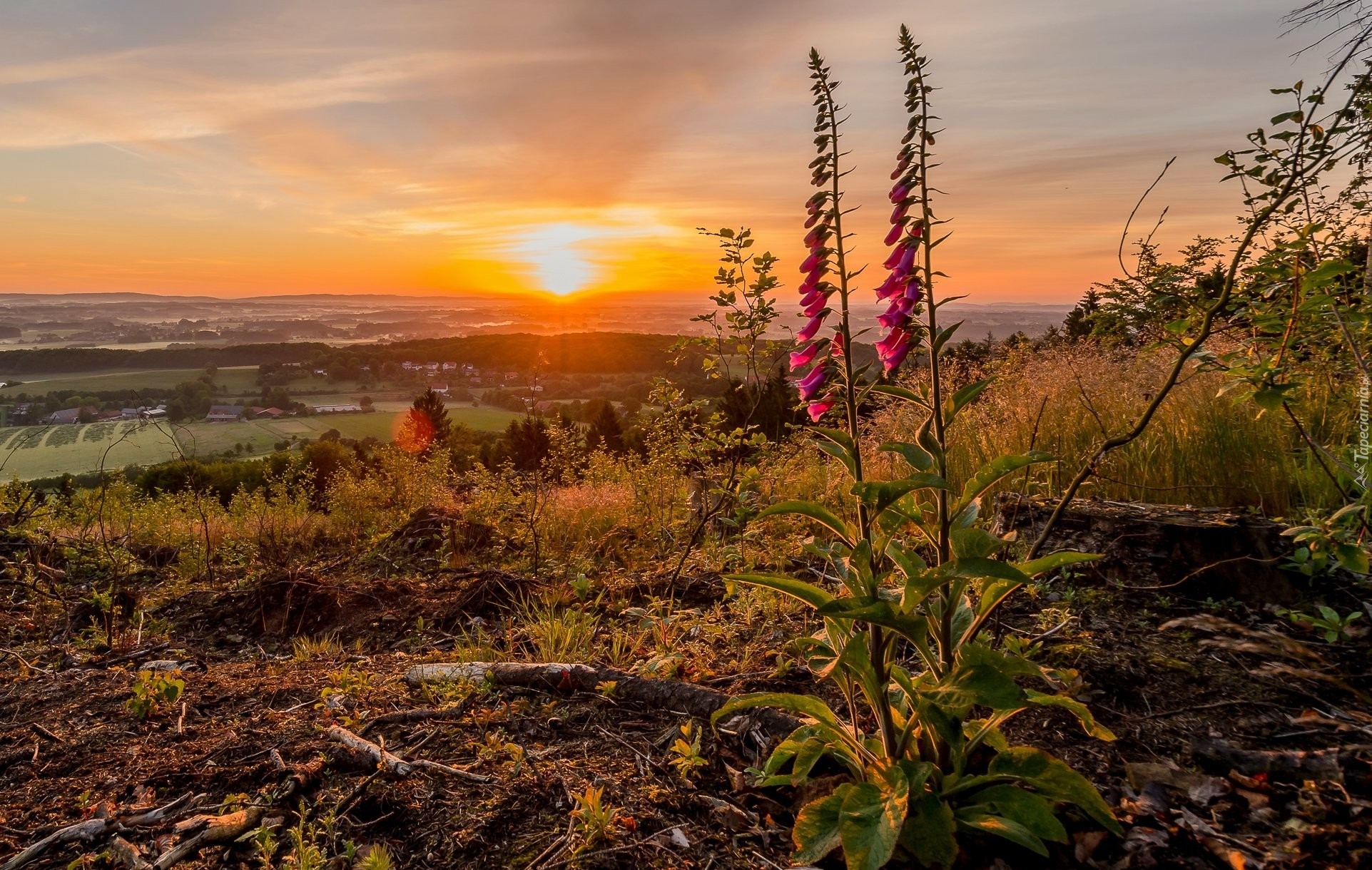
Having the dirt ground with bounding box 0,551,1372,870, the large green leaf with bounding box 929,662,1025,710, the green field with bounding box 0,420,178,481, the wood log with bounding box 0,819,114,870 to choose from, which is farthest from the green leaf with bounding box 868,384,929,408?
the green field with bounding box 0,420,178,481

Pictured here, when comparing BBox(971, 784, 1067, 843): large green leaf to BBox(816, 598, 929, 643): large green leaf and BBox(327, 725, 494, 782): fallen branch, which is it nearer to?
BBox(816, 598, 929, 643): large green leaf

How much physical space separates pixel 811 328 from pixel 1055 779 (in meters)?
1.45

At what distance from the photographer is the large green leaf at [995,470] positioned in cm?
158

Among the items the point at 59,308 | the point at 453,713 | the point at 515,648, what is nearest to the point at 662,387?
the point at 515,648

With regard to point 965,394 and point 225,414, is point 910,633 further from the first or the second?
point 225,414

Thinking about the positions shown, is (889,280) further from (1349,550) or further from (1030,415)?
(1030,415)

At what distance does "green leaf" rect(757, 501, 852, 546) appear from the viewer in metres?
1.67

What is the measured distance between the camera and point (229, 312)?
311ft

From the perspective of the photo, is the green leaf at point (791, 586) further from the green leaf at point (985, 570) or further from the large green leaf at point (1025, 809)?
the large green leaf at point (1025, 809)

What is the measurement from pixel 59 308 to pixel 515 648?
106m

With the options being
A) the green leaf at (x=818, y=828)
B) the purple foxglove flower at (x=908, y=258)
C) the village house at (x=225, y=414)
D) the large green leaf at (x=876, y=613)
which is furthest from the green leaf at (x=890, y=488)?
the village house at (x=225, y=414)

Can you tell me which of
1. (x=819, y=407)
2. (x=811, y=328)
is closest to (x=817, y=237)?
(x=811, y=328)

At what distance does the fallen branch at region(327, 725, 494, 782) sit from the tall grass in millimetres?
2807

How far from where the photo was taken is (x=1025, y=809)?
168 centimetres
